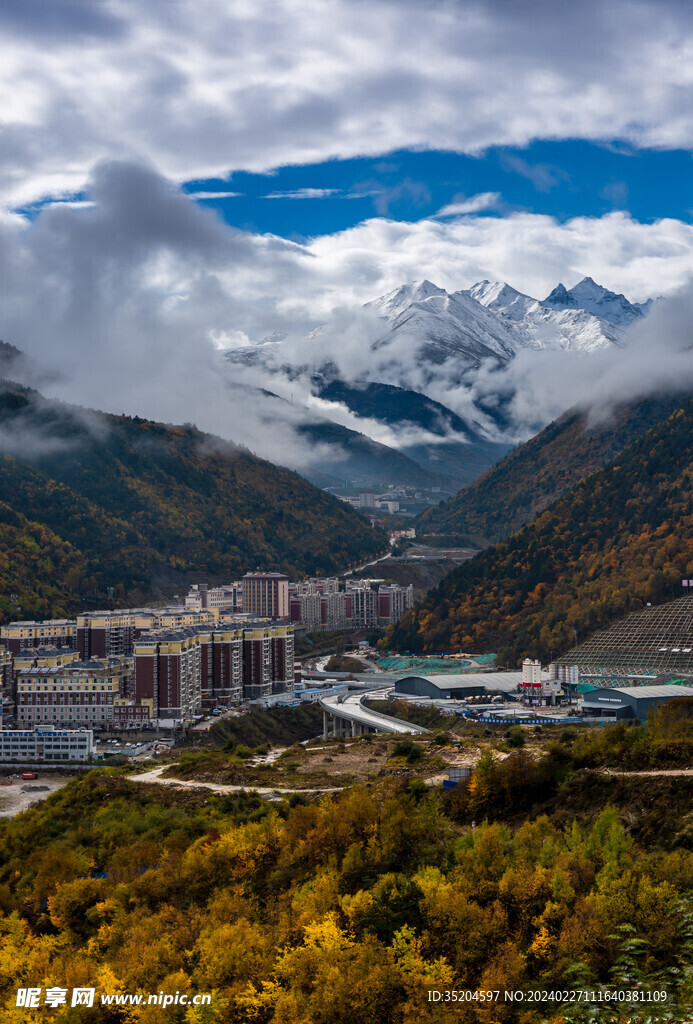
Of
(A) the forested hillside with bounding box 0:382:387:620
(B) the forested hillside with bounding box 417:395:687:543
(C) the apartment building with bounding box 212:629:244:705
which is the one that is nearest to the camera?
(C) the apartment building with bounding box 212:629:244:705

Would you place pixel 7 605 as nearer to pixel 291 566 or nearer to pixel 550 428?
pixel 291 566

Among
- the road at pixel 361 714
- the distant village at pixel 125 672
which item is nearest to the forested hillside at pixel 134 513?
the distant village at pixel 125 672

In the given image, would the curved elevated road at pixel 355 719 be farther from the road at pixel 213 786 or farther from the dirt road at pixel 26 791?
the road at pixel 213 786

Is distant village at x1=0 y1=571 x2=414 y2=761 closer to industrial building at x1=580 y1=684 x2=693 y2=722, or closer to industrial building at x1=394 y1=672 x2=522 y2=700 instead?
industrial building at x1=394 y1=672 x2=522 y2=700

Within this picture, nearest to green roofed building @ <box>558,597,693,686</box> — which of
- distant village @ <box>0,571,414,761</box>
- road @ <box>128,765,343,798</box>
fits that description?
distant village @ <box>0,571,414,761</box>

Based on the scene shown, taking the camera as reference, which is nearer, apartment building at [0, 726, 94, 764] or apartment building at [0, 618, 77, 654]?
apartment building at [0, 726, 94, 764]

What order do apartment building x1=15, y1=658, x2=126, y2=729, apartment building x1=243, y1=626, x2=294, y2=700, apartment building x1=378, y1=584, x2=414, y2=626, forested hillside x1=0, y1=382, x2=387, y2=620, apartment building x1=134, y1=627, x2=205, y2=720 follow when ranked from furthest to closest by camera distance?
apartment building x1=378, y1=584, x2=414, y2=626
forested hillside x1=0, y1=382, x2=387, y2=620
apartment building x1=243, y1=626, x2=294, y2=700
apartment building x1=134, y1=627, x2=205, y2=720
apartment building x1=15, y1=658, x2=126, y2=729

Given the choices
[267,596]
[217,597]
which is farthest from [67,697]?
[267,596]

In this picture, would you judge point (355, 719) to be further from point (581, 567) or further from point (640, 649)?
point (581, 567)
